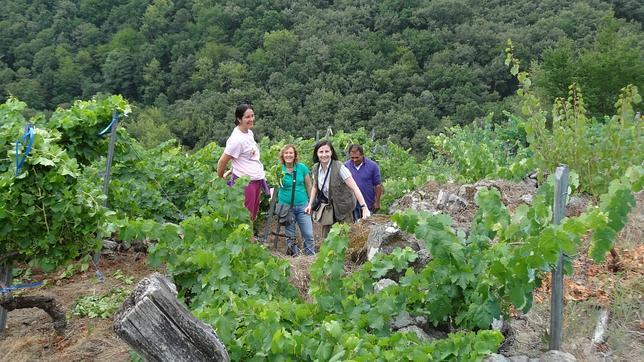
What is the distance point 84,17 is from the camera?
47750 mm

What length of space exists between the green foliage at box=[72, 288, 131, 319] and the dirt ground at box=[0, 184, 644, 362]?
6 cm

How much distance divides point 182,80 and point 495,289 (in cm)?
4175

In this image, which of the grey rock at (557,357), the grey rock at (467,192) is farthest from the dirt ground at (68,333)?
the grey rock at (467,192)

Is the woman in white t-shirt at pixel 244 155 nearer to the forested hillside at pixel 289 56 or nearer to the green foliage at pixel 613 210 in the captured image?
the green foliage at pixel 613 210

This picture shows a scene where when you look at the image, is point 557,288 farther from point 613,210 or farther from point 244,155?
point 244,155

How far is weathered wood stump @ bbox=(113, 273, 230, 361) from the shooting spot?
7.79 feet

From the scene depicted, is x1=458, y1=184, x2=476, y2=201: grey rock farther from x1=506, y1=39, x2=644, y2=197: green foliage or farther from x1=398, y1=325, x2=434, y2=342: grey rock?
x1=398, y1=325, x2=434, y2=342: grey rock

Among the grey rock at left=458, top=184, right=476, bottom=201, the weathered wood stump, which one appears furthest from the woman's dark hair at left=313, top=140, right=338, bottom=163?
the weathered wood stump

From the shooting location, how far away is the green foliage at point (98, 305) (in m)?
4.48

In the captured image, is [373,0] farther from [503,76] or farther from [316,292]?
[316,292]

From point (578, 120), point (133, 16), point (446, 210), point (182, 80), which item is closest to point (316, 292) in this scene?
point (446, 210)

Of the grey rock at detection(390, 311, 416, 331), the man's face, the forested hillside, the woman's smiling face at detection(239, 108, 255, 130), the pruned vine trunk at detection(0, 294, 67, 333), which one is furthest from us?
the forested hillside

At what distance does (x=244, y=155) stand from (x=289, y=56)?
1437 inches

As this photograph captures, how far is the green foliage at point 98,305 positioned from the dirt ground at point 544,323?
2.2 inches
